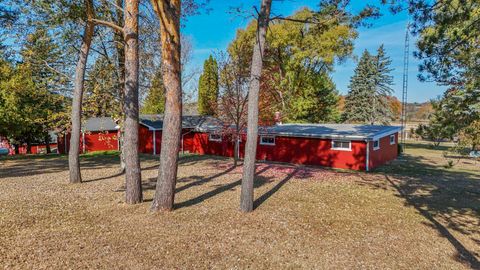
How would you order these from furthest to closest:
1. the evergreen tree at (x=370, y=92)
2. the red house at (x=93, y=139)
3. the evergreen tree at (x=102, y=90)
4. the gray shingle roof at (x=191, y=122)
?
the evergreen tree at (x=370, y=92) < the red house at (x=93, y=139) < the gray shingle roof at (x=191, y=122) < the evergreen tree at (x=102, y=90)

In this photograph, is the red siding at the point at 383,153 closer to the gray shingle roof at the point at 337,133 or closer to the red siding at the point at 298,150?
the red siding at the point at 298,150

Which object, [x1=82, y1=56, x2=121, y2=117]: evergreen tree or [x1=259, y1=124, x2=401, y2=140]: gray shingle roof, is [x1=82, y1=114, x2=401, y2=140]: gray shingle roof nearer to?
[x1=259, y1=124, x2=401, y2=140]: gray shingle roof

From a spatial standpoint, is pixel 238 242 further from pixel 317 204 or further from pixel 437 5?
pixel 437 5

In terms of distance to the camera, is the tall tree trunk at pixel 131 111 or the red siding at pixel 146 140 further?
the red siding at pixel 146 140

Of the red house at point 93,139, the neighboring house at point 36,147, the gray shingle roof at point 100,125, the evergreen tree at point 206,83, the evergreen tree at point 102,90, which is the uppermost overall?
the evergreen tree at point 206,83

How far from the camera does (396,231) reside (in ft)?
21.6

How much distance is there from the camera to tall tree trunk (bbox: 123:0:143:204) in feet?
26.1

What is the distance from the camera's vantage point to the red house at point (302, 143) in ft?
55.3

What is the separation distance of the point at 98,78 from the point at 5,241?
Answer: 9.05 meters

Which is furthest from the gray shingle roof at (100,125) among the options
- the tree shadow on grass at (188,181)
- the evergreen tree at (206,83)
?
the tree shadow on grass at (188,181)

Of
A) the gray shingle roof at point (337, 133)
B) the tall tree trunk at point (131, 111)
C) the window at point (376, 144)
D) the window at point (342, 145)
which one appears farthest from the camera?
the window at point (376, 144)

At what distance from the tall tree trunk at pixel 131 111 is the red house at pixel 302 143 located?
695 cm

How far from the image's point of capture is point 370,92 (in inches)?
1534

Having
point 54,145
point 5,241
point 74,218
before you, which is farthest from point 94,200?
point 54,145
